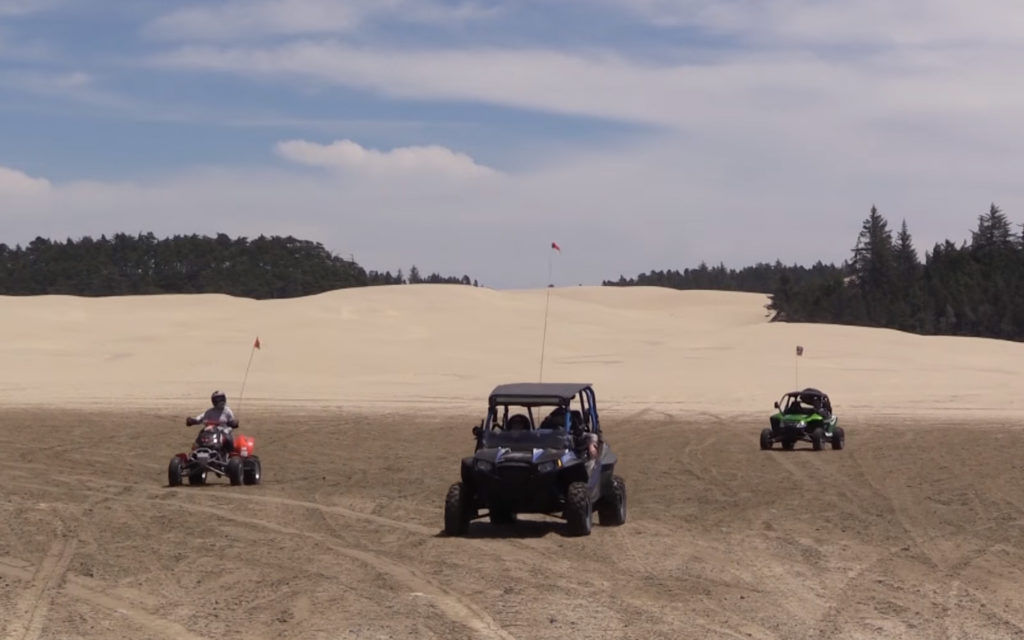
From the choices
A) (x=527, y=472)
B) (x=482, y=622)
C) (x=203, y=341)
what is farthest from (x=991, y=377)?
(x=482, y=622)

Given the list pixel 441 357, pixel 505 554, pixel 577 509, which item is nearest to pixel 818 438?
pixel 577 509

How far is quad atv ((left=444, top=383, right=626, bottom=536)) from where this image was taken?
46.3ft

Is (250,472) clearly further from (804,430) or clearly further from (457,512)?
(804,430)

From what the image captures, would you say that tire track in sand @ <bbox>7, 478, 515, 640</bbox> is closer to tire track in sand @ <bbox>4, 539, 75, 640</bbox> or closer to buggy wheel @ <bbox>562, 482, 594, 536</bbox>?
tire track in sand @ <bbox>4, 539, 75, 640</bbox>

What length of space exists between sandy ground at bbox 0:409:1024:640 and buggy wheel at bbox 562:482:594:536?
0.23 m

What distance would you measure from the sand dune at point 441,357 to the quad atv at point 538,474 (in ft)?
67.0

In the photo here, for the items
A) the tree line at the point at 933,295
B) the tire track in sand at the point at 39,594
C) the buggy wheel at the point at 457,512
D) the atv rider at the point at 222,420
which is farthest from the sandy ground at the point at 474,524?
the tree line at the point at 933,295

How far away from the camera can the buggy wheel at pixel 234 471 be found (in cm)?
1914

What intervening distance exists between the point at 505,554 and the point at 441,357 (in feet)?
123

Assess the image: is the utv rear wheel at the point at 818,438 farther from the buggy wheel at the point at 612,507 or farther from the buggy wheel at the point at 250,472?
the buggy wheel at the point at 612,507

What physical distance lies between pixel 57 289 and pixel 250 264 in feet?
42.8

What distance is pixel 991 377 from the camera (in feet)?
154

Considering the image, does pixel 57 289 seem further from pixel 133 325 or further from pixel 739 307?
pixel 739 307

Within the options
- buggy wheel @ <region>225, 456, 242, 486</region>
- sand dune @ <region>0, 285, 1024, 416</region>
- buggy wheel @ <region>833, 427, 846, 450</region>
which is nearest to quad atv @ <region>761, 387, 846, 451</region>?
buggy wheel @ <region>833, 427, 846, 450</region>
